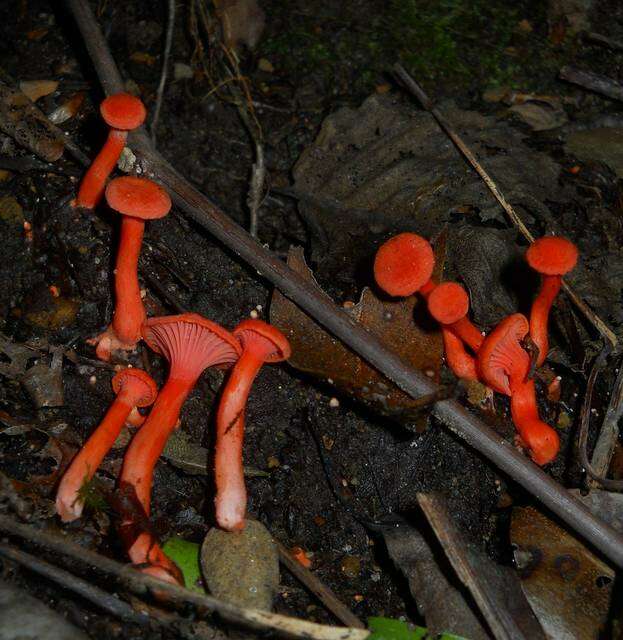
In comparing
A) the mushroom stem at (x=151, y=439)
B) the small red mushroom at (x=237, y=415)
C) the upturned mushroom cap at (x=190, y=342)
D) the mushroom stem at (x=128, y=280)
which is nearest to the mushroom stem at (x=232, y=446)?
the small red mushroom at (x=237, y=415)

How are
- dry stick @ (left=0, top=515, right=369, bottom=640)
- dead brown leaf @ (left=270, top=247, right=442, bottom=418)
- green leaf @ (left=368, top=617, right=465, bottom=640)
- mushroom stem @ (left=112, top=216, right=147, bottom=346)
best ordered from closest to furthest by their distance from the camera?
1. dry stick @ (left=0, top=515, right=369, bottom=640)
2. green leaf @ (left=368, top=617, right=465, bottom=640)
3. dead brown leaf @ (left=270, top=247, right=442, bottom=418)
4. mushroom stem @ (left=112, top=216, right=147, bottom=346)

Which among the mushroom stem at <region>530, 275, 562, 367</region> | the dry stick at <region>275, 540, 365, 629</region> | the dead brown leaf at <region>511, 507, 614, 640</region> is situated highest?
the mushroom stem at <region>530, 275, 562, 367</region>

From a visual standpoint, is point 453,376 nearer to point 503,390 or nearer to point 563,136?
point 503,390

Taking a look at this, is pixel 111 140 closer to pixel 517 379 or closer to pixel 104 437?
pixel 104 437

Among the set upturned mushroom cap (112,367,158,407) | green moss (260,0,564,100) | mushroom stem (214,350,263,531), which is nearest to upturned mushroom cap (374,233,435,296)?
mushroom stem (214,350,263,531)

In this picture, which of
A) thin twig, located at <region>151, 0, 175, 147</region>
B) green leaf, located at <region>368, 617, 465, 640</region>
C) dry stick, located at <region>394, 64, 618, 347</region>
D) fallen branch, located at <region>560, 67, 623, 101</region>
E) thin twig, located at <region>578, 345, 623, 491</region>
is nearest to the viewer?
green leaf, located at <region>368, 617, 465, 640</region>

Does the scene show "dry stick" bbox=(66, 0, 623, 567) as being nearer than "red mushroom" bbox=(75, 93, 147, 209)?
Yes

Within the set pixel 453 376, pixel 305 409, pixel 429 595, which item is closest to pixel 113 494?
pixel 305 409

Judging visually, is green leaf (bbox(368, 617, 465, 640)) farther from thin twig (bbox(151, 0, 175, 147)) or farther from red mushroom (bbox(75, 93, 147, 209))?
thin twig (bbox(151, 0, 175, 147))
